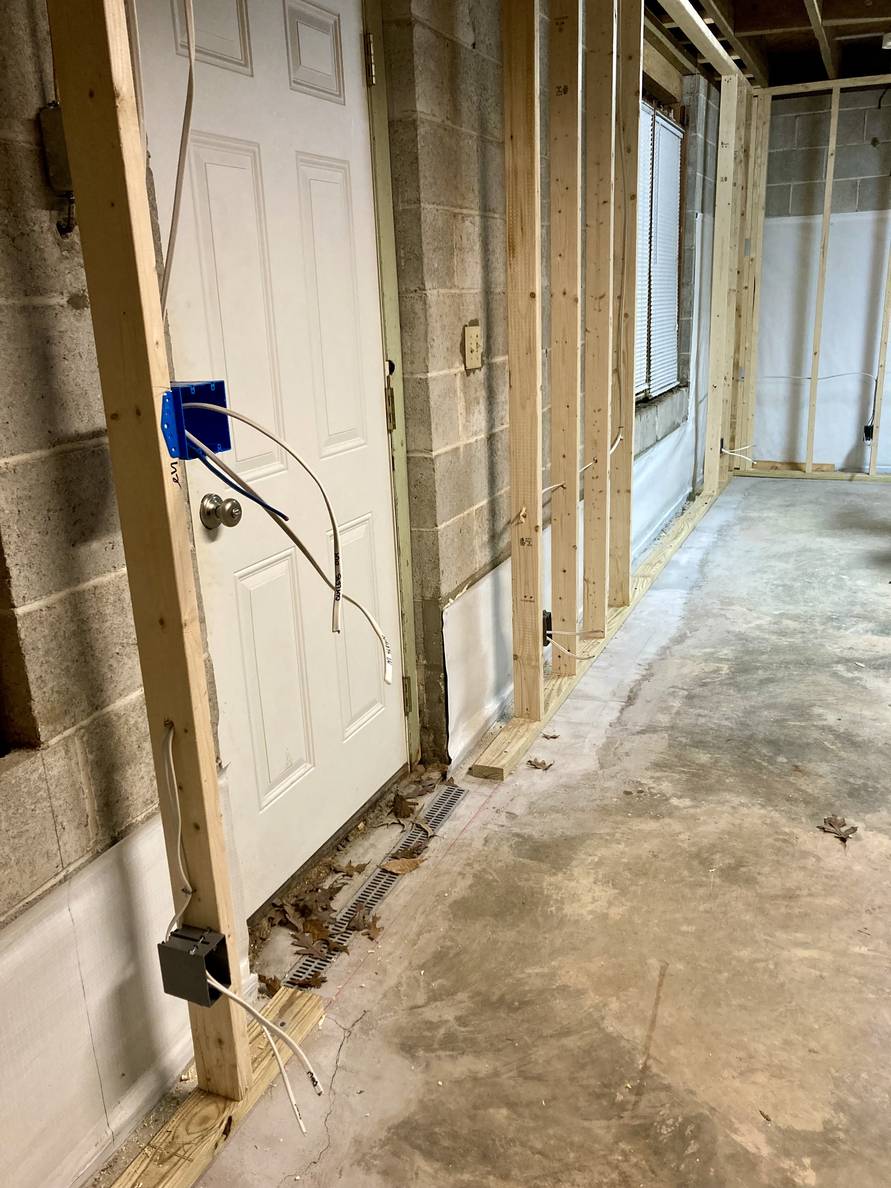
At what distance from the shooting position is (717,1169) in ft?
5.33

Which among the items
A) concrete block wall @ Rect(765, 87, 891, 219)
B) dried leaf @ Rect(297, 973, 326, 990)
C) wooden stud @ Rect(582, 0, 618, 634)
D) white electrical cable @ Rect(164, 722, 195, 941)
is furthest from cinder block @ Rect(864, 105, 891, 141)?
white electrical cable @ Rect(164, 722, 195, 941)

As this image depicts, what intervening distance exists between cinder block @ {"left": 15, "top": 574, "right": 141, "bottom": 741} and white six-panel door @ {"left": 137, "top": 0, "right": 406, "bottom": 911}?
0.34 m

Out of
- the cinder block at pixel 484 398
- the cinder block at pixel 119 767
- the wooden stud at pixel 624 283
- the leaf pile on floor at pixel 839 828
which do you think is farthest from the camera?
the wooden stud at pixel 624 283

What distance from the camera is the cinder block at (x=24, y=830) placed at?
1.41 meters

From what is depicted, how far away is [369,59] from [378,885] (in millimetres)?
2166

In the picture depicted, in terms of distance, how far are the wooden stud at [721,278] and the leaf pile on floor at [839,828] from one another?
4.19m

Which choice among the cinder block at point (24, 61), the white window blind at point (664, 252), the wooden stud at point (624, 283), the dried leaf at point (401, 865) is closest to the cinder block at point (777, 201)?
the white window blind at point (664, 252)

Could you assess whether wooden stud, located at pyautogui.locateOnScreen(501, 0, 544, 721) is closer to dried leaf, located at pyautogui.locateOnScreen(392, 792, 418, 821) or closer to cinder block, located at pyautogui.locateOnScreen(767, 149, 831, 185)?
dried leaf, located at pyautogui.locateOnScreen(392, 792, 418, 821)

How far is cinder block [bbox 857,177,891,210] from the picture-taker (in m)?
6.73

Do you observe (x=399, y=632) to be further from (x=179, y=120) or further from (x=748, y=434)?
(x=748, y=434)

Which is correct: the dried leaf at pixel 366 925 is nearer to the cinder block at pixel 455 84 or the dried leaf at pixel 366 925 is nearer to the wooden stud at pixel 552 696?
the wooden stud at pixel 552 696

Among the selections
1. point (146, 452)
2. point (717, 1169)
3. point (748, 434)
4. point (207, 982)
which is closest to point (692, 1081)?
→ point (717, 1169)

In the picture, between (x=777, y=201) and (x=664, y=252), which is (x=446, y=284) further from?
(x=777, y=201)

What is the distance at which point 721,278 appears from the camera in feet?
20.0
